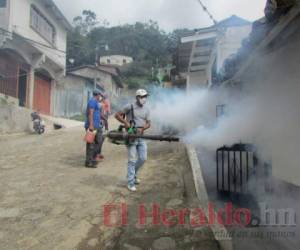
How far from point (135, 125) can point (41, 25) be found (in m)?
15.2

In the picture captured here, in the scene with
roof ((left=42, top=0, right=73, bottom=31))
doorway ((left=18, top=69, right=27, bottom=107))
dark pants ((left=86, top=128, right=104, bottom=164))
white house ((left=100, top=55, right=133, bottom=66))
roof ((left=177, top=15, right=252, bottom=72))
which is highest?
white house ((left=100, top=55, right=133, bottom=66))

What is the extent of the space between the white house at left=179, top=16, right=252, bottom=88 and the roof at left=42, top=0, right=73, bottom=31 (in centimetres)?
836

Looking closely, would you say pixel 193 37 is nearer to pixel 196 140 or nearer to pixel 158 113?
pixel 158 113

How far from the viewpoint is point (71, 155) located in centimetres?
939

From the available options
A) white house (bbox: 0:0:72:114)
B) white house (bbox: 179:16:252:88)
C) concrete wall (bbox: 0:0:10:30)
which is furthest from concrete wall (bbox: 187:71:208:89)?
concrete wall (bbox: 0:0:10:30)

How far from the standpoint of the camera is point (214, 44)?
1227 cm

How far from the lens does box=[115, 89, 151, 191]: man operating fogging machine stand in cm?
560

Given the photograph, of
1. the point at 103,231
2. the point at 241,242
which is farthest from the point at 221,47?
the point at 103,231

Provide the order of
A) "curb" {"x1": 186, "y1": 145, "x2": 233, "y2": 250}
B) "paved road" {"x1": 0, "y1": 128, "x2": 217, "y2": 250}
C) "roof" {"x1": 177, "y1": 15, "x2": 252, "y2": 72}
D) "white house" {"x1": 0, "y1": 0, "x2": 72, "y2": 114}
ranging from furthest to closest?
"white house" {"x1": 0, "y1": 0, "x2": 72, "y2": 114}, "roof" {"x1": 177, "y1": 15, "x2": 252, "y2": 72}, "paved road" {"x1": 0, "y1": 128, "x2": 217, "y2": 250}, "curb" {"x1": 186, "y1": 145, "x2": 233, "y2": 250}

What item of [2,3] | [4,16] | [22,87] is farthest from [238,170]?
[22,87]

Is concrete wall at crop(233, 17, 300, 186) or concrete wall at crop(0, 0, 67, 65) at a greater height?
concrete wall at crop(0, 0, 67, 65)

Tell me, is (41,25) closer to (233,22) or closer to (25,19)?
(25,19)

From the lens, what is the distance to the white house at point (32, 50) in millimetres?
15281

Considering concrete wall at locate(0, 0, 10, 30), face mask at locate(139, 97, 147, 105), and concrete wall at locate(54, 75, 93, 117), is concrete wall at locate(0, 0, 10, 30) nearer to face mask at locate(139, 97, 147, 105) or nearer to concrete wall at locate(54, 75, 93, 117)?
concrete wall at locate(54, 75, 93, 117)
